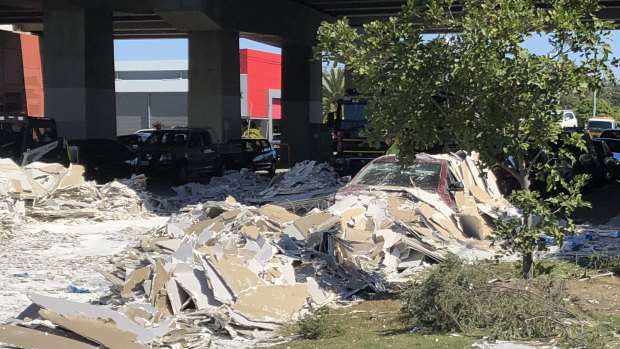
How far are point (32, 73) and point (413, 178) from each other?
40876mm

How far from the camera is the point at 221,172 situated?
30250 mm

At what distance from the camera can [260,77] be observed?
6412 cm

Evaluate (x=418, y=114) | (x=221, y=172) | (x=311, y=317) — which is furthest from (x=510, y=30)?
(x=221, y=172)

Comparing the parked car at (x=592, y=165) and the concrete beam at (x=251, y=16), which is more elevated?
the concrete beam at (x=251, y=16)

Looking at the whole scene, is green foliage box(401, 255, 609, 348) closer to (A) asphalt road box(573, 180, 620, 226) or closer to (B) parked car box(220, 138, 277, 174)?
(A) asphalt road box(573, 180, 620, 226)

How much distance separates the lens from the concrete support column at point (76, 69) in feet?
98.6

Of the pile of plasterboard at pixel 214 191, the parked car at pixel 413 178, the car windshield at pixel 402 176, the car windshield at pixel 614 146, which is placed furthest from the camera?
the car windshield at pixel 614 146

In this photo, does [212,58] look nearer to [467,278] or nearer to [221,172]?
[221,172]

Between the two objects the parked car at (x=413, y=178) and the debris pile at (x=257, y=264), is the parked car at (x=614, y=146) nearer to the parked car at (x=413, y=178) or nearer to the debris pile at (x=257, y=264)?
the debris pile at (x=257, y=264)

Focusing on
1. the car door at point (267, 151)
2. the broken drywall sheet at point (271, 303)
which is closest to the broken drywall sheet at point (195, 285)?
the broken drywall sheet at point (271, 303)

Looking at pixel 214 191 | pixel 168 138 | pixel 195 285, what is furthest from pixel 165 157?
pixel 195 285

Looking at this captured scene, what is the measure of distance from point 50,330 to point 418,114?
4341 mm

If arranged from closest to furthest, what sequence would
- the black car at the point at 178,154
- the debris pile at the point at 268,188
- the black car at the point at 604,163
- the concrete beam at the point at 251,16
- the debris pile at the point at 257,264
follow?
the debris pile at the point at 257,264 < the debris pile at the point at 268,188 < the black car at the point at 178,154 < the black car at the point at 604,163 < the concrete beam at the point at 251,16

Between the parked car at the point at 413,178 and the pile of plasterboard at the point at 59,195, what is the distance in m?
6.50
